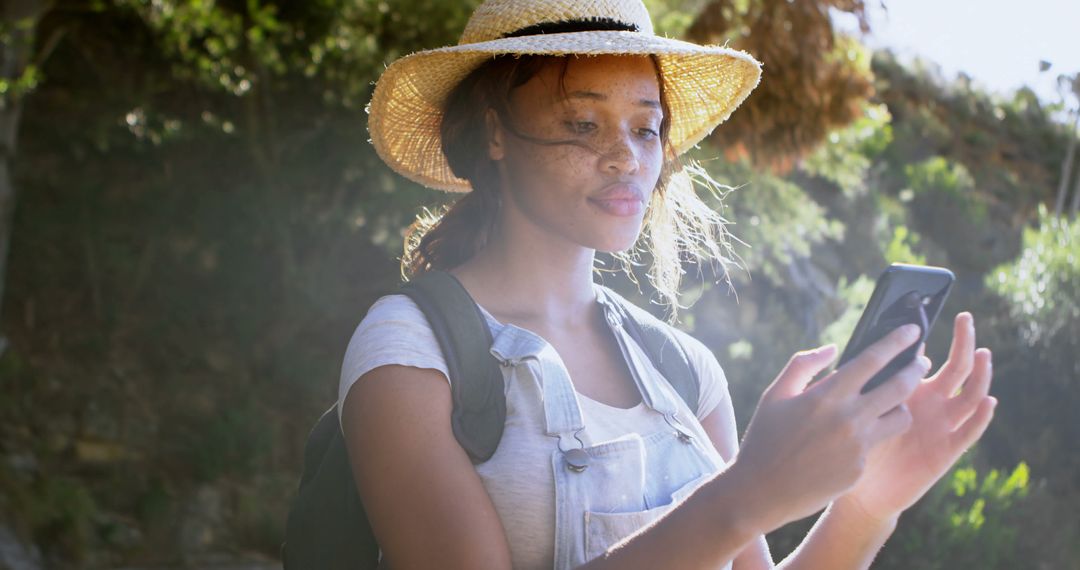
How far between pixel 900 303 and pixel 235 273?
8.70 m

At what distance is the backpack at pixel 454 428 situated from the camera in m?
1.61

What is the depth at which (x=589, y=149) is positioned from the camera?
1851 mm

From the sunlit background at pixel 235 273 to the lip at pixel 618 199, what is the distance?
5331 mm

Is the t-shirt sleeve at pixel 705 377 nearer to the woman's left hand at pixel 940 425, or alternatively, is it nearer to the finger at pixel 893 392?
the woman's left hand at pixel 940 425

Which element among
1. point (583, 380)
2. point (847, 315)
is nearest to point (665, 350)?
point (583, 380)

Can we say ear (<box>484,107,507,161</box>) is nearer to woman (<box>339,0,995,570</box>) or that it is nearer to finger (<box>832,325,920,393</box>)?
woman (<box>339,0,995,570</box>)

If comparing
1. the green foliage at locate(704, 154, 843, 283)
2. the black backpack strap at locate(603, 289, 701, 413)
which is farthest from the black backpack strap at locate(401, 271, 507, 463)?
the green foliage at locate(704, 154, 843, 283)

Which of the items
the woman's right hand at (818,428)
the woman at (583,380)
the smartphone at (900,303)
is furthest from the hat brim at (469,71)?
the woman's right hand at (818,428)

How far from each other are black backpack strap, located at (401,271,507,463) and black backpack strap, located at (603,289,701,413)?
345mm

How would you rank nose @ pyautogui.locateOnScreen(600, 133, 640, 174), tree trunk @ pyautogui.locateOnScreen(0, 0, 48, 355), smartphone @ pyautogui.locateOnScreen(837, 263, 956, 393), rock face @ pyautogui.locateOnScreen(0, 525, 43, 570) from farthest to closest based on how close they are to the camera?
rock face @ pyautogui.locateOnScreen(0, 525, 43, 570) → tree trunk @ pyautogui.locateOnScreen(0, 0, 48, 355) → nose @ pyautogui.locateOnScreen(600, 133, 640, 174) → smartphone @ pyautogui.locateOnScreen(837, 263, 956, 393)

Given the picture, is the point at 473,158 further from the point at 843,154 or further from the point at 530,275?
the point at 843,154

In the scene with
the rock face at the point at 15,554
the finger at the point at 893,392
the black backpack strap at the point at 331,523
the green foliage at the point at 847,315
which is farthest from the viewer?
the green foliage at the point at 847,315

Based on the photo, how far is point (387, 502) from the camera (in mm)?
1534

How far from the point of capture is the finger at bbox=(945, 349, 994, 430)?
1502mm
